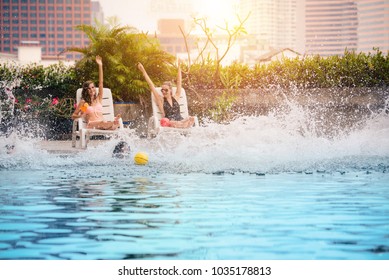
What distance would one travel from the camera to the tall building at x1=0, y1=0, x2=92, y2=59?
5202cm

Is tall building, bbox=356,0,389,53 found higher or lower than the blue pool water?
higher

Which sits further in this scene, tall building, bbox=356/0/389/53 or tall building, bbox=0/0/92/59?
tall building, bbox=0/0/92/59

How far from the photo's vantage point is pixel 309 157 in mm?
8641

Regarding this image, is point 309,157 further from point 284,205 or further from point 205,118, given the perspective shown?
point 205,118

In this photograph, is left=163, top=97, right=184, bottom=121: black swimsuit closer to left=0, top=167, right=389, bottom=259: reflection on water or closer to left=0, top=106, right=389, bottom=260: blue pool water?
left=0, top=106, right=389, bottom=260: blue pool water

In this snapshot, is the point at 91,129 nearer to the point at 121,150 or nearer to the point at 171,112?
the point at 121,150

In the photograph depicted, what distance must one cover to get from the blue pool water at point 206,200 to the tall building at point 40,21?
31657mm

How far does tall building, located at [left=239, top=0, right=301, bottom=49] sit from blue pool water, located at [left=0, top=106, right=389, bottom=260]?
27.7 meters

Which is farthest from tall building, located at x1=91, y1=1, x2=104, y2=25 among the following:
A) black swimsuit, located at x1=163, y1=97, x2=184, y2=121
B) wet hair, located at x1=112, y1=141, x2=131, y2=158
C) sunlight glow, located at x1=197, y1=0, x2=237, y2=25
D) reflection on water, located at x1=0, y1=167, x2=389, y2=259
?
reflection on water, located at x1=0, y1=167, x2=389, y2=259

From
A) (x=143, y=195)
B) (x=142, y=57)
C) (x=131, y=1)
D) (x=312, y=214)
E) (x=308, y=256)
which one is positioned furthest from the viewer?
(x=131, y=1)

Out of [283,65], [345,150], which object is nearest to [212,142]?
[345,150]

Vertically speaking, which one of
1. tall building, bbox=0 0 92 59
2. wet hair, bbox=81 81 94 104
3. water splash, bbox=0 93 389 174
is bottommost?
water splash, bbox=0 93 389 174

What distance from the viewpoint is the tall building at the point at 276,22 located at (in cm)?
3834

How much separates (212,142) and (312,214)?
366 cm
